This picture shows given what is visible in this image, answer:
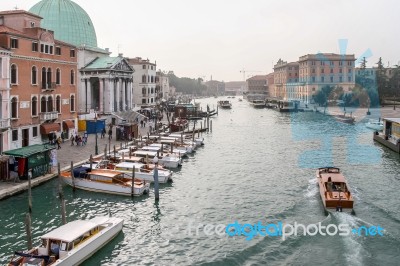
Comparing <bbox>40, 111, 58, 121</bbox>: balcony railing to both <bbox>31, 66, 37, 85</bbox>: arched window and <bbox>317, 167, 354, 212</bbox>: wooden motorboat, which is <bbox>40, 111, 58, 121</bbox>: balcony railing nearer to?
<bbox>31, 66, 37, 85</bbox>: arched window

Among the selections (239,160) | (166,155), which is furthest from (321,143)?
(166,155)

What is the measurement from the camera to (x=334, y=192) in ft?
81.9

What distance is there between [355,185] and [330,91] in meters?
99.2

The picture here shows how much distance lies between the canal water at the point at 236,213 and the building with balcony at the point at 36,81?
9675 millimetres

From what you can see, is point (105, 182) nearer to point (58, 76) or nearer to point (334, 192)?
point (334, 192)

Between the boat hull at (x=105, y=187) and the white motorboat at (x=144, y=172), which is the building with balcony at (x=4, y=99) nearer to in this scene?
the boat hull at (x=105, y=187)

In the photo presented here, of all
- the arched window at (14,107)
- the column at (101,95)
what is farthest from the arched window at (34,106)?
the column at (101,95)

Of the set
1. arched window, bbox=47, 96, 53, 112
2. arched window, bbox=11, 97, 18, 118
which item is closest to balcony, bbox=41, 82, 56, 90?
arched window, bbox=47, 96, 53, 112

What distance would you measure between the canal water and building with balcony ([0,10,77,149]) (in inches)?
381

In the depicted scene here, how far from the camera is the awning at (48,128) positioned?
39.1 m

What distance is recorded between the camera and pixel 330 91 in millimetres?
124750

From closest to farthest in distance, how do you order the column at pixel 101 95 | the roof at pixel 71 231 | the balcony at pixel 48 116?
1. the roof at pixel 71 231
2. the balcony at pixel 48 116
3. the column at pixel 101 95

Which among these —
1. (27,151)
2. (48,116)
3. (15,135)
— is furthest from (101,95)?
(27,151)

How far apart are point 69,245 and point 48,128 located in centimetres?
2430
